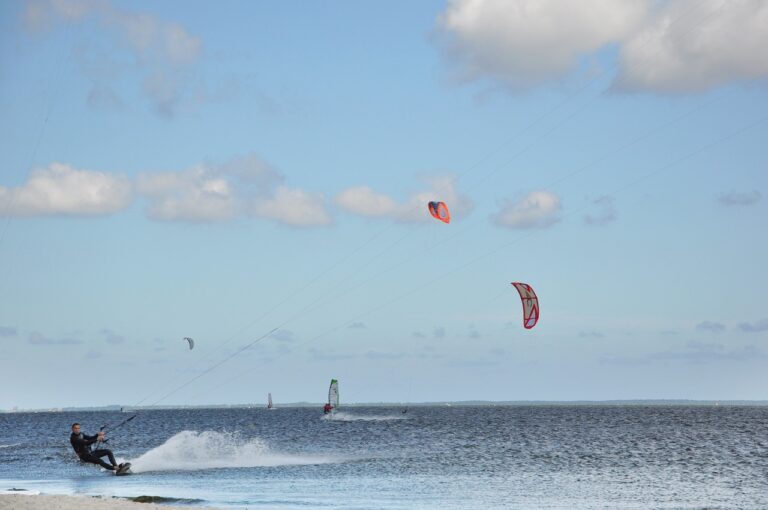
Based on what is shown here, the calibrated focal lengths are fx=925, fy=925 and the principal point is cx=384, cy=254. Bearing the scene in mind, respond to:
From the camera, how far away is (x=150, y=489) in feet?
85.0

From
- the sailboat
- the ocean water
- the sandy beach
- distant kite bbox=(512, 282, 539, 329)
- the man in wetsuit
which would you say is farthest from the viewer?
the sailboat

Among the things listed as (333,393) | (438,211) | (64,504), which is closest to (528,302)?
(438,211)

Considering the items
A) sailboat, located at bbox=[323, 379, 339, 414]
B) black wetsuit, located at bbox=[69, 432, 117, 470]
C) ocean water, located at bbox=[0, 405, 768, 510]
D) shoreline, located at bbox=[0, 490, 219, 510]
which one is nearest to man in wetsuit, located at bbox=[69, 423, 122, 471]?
black wetsuit, located at bbox=[69, 432, 117, 470]

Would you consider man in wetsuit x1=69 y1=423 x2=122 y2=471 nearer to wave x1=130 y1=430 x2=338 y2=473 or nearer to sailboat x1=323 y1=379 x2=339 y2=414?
wave x1=130 y1=430 x2=338 y2=473

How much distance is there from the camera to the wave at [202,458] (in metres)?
34.9

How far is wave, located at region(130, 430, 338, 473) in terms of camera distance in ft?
115

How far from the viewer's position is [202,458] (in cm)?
3856

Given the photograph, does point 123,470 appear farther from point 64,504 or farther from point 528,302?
point 528,302

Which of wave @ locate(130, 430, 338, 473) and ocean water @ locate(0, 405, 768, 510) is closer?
ocean water @ locate(0, 405, 768, 510)

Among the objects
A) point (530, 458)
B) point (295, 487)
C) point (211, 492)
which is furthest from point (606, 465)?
point (211, 492)

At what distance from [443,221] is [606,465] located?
11507 millimetres

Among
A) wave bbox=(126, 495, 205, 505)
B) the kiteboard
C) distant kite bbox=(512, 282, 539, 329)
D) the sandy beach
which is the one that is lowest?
wave bbox=(126, 495, 205, 505)

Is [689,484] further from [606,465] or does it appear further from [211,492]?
[211,492]

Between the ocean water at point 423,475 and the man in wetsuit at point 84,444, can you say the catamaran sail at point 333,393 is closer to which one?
the ocean water at point 423,475
